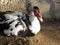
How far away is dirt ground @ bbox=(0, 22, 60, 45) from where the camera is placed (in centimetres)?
354

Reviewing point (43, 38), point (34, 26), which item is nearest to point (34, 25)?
point (34, 26)

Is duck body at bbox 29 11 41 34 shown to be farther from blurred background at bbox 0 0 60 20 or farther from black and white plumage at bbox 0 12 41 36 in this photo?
blurred background at bbox 0 0 60 20

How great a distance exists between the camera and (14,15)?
3.88 metres

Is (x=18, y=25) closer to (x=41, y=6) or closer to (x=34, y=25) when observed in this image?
(x=34, y=25)

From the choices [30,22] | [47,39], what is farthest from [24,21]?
[47,39]

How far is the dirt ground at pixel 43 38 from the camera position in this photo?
11.6 feet

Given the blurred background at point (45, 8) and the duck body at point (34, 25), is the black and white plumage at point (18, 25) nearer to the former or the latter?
the duck body at point (34, 25)

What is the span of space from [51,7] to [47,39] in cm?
99

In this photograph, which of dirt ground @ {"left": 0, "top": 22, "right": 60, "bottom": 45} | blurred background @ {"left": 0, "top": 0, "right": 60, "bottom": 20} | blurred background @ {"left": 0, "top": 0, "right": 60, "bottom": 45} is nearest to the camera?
dirt ground @ {"left": 0, "top": 22, "right": 60, "bottom": 45}

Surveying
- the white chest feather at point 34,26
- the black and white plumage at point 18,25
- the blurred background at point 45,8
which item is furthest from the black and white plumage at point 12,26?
the blurred background at point 45,8

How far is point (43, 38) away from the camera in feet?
12.7

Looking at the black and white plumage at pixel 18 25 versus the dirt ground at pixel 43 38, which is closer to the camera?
the dirt ground at pixel 43 38

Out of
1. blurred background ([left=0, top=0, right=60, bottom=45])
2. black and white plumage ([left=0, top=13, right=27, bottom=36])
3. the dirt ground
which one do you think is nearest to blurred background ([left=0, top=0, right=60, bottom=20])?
blurred background ([left=0, top=0, right=60, bottom=45])

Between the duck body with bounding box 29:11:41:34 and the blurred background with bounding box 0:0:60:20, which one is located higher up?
the blurred background with bounding box 0:0:60:20
